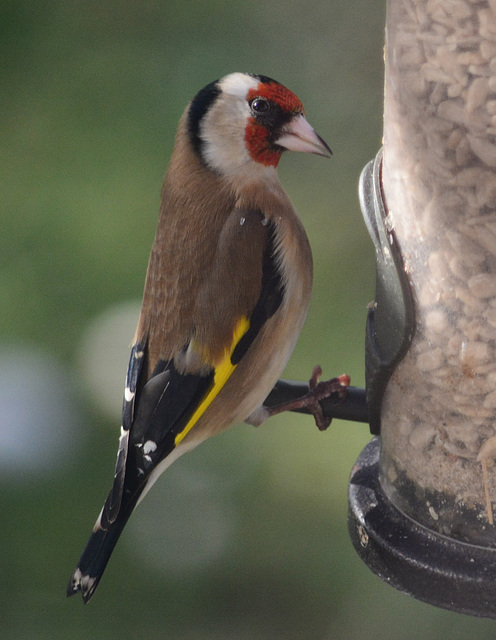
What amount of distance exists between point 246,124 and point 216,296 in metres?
0.45

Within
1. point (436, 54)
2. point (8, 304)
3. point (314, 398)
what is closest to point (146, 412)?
point (314, 398)

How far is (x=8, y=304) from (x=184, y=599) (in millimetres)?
1238

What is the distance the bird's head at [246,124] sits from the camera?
8.65 ft

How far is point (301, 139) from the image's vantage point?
2605 mm

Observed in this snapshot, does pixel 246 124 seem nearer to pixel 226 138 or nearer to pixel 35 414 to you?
pixel 226 138

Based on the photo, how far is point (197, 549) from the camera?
3848mm

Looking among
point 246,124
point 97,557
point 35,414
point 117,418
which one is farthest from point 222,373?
point 35,414

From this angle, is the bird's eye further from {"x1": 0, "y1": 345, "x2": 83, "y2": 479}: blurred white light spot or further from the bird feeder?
{"x1": 0, "y1": 345, "x2": 83, "y2": 479}: blurred white light spot

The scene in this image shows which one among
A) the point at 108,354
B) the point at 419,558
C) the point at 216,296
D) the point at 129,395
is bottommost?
the point at 108,354

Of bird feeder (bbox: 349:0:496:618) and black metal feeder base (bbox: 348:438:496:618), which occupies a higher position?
bird feeder (bbox: 349:0:496:618)

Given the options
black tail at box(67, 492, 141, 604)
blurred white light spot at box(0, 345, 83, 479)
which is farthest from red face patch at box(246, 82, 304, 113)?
blurred white light spot at box(0, 345, 83, 479)

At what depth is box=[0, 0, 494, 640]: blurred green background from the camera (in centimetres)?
377

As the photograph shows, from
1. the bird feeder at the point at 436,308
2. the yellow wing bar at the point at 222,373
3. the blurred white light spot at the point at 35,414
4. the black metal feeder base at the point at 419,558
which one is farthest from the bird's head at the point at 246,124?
the blurred white light spot at the point at 35,414

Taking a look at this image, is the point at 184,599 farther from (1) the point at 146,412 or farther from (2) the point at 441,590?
(2) the point at 441,590
